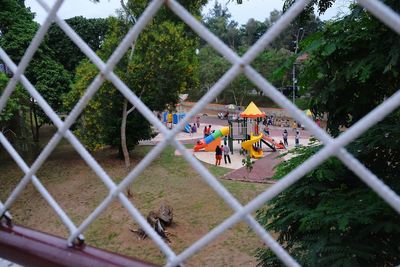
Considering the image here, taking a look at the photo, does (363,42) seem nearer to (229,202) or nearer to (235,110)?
(229,202)

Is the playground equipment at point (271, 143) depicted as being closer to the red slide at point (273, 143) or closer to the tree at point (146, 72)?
the red slide at point (273, 143)

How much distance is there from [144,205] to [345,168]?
862cm

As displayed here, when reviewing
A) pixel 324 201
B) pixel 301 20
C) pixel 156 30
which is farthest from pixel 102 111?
pixel 324 201

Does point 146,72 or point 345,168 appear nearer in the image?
point 345,168

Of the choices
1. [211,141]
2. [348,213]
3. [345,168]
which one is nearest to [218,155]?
[211,141]

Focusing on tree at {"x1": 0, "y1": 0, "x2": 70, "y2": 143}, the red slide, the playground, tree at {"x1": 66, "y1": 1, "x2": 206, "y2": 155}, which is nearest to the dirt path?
the playground

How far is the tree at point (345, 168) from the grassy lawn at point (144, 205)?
4761 mm

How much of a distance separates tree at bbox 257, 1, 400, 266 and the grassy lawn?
476 centimetres

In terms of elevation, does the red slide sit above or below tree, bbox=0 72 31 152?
below

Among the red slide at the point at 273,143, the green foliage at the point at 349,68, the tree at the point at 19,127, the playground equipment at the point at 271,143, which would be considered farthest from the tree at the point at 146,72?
the green foliage at the point at 349,68

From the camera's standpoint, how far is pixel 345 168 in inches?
135

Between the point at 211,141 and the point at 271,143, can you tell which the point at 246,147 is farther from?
the point at 271,143

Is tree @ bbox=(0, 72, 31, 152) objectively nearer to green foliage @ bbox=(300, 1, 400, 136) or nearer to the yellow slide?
the yellow slide

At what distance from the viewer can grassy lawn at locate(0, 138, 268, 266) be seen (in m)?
8.65
